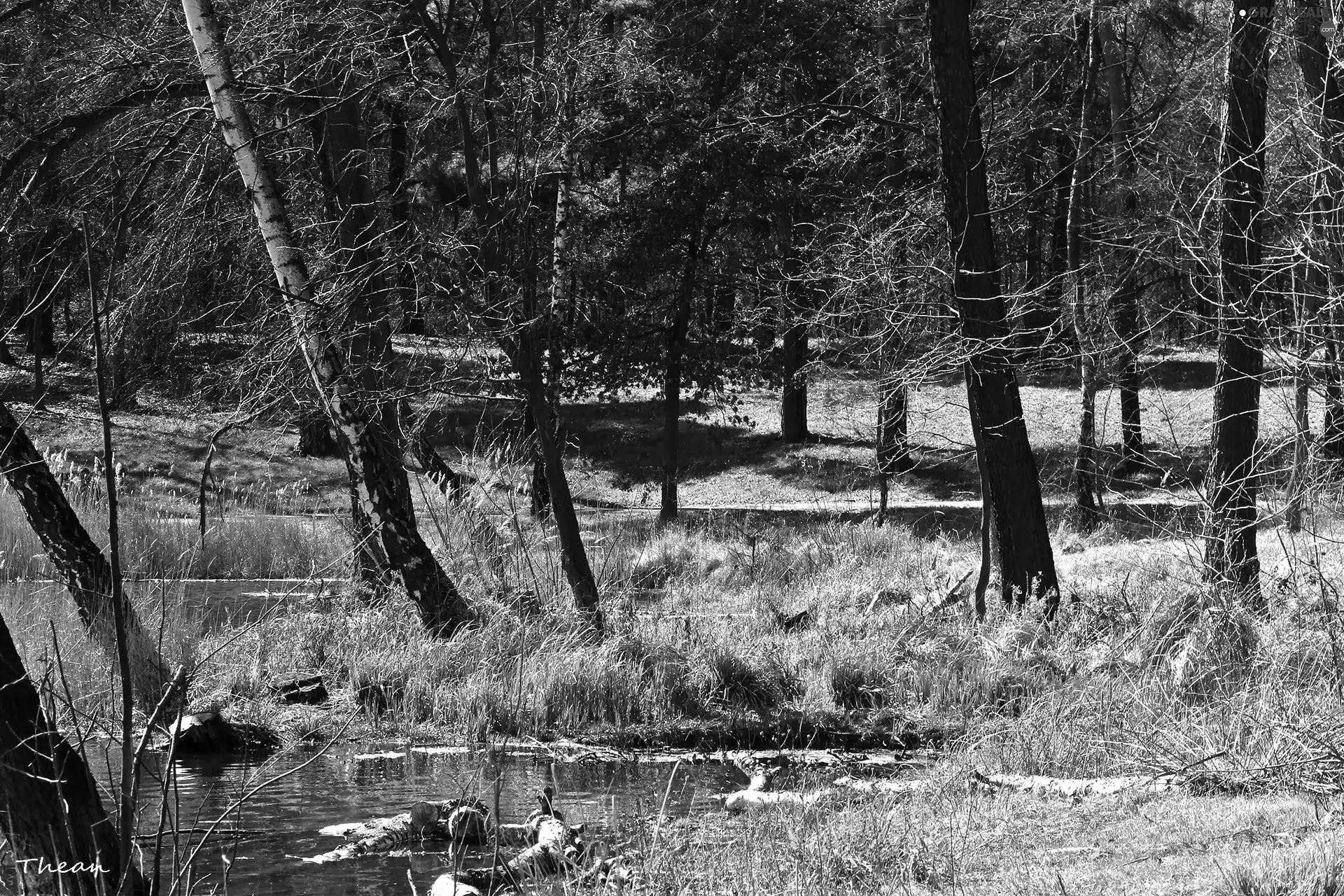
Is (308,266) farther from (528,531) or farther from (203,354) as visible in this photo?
(203,354)

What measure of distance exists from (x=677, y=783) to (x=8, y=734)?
4766 mm

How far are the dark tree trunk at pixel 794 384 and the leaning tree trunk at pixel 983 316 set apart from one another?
4043mm

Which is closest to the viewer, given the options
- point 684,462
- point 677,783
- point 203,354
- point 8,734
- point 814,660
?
point 8,734

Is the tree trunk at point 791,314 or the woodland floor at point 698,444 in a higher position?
the tree trunk at point 791,314

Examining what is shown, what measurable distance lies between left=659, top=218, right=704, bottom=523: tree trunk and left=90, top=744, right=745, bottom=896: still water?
10203 millimetres

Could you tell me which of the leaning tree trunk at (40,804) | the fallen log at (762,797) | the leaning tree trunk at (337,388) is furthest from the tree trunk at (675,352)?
the leaning tree trunk at (40,804)

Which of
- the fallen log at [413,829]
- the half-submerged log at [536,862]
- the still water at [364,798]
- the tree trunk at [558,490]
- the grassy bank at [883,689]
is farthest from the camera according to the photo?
the tree trunk at [558,490]

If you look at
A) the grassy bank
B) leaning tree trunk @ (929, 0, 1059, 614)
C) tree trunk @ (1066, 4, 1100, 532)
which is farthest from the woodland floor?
the grassy bank

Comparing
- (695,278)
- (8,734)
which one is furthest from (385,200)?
(8,734)

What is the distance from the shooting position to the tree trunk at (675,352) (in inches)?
714

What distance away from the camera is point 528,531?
13188mm

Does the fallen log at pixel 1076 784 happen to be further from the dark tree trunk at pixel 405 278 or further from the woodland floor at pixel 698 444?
the woodland floor at pixel 698 444

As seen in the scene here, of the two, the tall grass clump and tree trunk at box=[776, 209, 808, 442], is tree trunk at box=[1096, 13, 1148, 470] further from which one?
the tall grass clump

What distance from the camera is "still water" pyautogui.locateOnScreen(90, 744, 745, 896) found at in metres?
6.06
